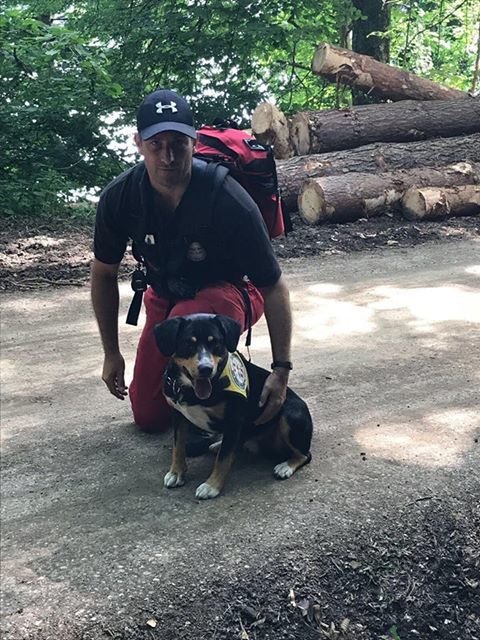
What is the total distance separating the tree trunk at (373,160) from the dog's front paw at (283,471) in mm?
6615

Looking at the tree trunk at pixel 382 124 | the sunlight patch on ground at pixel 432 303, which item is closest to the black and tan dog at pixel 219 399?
the sunlight patch on ground at pixel 432 303

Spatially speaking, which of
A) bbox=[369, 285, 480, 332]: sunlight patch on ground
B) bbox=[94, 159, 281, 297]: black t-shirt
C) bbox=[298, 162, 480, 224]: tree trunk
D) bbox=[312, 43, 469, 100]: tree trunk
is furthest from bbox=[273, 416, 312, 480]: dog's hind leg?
bbox=[312, 43, 469, 100]: tree trunk

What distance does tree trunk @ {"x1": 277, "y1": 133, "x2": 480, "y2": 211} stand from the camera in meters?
10.3

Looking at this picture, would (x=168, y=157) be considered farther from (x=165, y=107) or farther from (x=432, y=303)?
(x=432, y=303)

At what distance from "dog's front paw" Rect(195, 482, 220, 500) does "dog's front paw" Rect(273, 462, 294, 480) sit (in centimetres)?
33

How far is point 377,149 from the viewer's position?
432 inches

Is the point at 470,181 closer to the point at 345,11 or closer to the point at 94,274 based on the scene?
the point at 345,11

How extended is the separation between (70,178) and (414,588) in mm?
8914

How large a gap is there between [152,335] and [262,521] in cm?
116

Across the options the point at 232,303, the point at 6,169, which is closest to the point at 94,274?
the point at 232,303

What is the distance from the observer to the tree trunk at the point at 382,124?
36.3 feet

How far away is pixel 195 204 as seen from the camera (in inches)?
138

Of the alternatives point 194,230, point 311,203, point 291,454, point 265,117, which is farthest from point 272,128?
point 291,454

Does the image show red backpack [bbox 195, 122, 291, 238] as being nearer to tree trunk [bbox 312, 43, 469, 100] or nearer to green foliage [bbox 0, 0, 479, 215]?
green foliage [bbox 0, 0, 479, 215]
